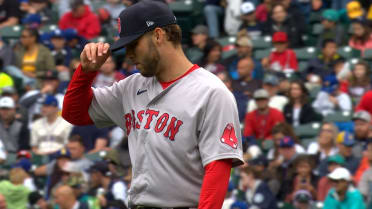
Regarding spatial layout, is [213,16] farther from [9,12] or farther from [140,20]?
[140,20]

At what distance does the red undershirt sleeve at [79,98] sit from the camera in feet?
13.0

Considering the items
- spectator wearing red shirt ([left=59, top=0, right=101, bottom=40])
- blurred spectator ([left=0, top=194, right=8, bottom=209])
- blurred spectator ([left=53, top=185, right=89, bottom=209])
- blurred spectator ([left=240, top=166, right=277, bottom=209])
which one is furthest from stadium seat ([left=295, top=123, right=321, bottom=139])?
spectator wearing red shirt ([left=59, top=0, right=101, bottom=40])

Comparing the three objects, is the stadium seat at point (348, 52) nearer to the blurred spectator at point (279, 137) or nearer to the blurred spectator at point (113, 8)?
the blurred spectator at point (279, 137)

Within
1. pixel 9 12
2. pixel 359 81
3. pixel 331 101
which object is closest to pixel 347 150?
pixel 331 101

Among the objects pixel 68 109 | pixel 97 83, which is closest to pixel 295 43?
pixel 97 83

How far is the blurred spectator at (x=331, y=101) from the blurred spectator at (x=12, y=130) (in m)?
3.43

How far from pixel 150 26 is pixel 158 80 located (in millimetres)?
249

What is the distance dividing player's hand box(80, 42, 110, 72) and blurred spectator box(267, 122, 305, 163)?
6.54m

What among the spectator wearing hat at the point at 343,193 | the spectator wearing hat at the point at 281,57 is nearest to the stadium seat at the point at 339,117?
the spectator wearing hat at the point at 281,57

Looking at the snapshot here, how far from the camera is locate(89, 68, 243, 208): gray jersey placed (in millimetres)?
3723

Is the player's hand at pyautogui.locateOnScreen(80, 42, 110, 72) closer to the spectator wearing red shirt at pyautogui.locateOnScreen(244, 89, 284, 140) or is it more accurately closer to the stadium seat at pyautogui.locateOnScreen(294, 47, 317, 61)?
the spectator wearing red shirt at pyautogui.locateOnScreen(244, 89, 284, 140)

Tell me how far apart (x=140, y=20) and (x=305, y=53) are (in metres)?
9.74

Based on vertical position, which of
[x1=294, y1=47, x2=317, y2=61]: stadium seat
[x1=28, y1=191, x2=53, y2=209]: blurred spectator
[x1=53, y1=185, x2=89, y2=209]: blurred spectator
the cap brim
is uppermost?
the cap brim

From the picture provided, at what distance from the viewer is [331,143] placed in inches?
406
